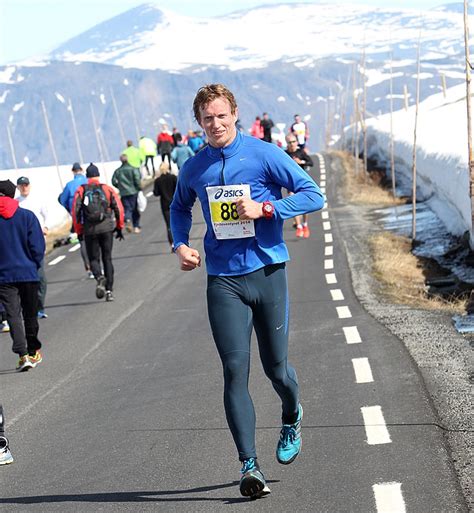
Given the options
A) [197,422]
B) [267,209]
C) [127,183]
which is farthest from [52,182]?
[267,209]

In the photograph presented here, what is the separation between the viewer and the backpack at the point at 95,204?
51.0 feet

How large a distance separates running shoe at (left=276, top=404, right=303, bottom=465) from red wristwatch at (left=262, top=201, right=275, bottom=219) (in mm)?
1130

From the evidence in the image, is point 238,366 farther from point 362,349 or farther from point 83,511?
point 362,349

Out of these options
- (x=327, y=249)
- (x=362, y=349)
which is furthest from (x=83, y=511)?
(x=327, y=249)

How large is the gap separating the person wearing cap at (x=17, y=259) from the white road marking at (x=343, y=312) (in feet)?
10.9

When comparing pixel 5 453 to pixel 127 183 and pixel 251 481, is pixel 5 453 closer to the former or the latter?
pixel 251 481

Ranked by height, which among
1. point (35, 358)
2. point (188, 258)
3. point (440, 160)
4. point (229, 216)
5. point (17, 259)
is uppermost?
point (229, 216)

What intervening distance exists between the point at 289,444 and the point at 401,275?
10050 mm

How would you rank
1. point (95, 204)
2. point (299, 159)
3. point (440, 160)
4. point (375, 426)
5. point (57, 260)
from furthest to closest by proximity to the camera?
1. point (440, 160)
2. point (57, 260)
3. point (299, 159)
4. point (95, 204)
5. point (375, 426)

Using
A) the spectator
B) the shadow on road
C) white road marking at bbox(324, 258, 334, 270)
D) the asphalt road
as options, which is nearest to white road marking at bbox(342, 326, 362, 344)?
the asphalt road

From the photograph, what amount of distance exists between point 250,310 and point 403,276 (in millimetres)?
10242

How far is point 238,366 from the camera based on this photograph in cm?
564

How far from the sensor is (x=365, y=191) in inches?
1226

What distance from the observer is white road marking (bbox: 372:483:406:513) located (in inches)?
207
